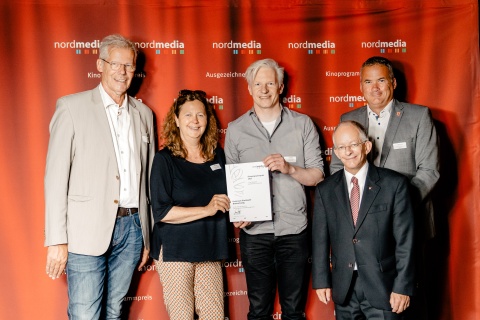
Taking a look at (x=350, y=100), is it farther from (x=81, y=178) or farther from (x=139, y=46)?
(x=81, y=178)

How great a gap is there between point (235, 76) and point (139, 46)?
0.75 metres

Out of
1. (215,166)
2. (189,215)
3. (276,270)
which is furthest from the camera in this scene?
(276,270)

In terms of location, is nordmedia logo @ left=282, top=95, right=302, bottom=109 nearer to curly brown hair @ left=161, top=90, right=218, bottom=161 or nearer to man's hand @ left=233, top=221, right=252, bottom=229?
curly brown hair @ left=161, top=90, right=218, bottom=161

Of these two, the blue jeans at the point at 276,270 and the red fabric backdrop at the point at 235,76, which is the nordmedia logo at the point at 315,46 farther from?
the blue jeans at the point at 276,270

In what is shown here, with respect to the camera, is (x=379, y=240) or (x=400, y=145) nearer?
(x=379, y=240)

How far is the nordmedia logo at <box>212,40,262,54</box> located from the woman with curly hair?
70 centimetres

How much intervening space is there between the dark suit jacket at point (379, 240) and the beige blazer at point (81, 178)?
1.40m

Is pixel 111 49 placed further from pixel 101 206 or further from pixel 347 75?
pixel 347 75

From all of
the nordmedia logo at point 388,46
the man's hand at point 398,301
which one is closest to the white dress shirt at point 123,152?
the man's hand at point 398,301

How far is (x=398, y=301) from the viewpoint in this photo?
2.49m

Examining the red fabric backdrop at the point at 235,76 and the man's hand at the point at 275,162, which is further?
the red fabric backdrop at the point at 235,76

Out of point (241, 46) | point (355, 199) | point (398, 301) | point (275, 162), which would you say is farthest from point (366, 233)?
point (241, 46)

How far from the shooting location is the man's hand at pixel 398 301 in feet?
8.17

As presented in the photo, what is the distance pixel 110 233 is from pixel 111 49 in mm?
1165
